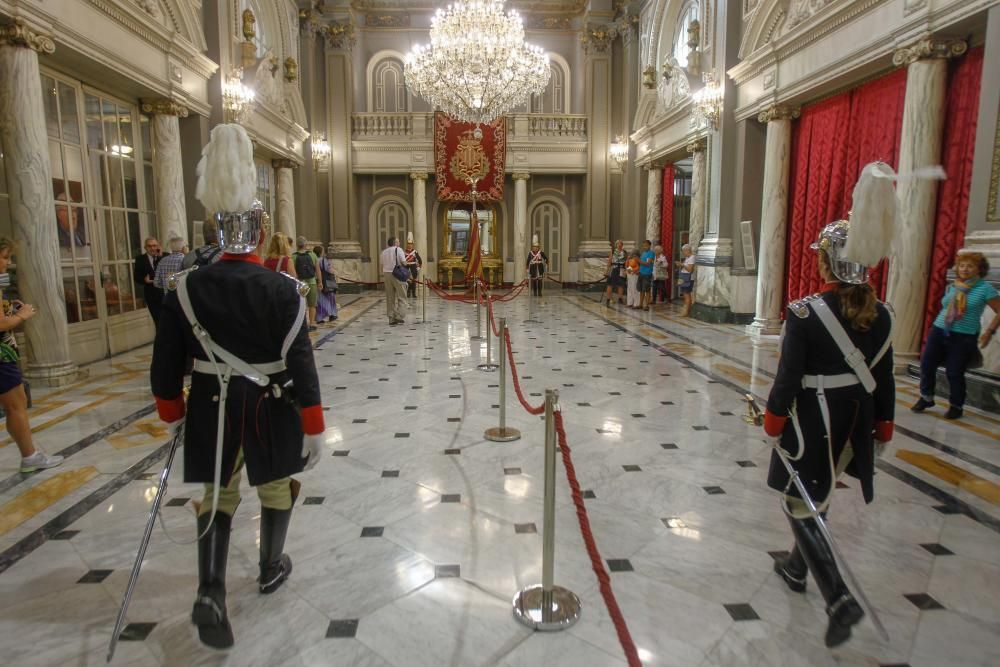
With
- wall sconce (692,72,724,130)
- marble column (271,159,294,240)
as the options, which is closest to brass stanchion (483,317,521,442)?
wall sconce (692,72,724,130)

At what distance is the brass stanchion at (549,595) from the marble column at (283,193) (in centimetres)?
1308

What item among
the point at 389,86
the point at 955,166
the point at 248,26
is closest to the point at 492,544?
the point at 955,166

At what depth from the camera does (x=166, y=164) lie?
8.41 metres

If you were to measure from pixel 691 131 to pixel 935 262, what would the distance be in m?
6.61

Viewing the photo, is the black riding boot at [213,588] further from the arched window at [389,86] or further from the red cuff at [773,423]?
the arched window at [389,86]

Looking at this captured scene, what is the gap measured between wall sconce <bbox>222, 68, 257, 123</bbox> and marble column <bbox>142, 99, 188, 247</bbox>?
1.03 m

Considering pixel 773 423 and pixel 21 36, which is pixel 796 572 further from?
pixel 21 36

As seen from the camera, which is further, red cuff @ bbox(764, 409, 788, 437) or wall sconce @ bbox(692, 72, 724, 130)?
wall sconce @ bbox(692, 72, 724, 130)

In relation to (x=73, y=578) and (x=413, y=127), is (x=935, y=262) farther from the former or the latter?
(x=413, y=127)

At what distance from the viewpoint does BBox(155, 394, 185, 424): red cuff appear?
7.50 feet

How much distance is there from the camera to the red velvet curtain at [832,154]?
713 centimetres

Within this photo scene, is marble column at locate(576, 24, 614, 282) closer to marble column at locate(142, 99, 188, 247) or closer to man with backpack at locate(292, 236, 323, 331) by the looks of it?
man with backpack at locate(292, 236, 323, 331)

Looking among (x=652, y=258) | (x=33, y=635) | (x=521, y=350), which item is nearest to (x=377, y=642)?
(x=33, y=635)

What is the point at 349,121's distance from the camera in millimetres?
17625
